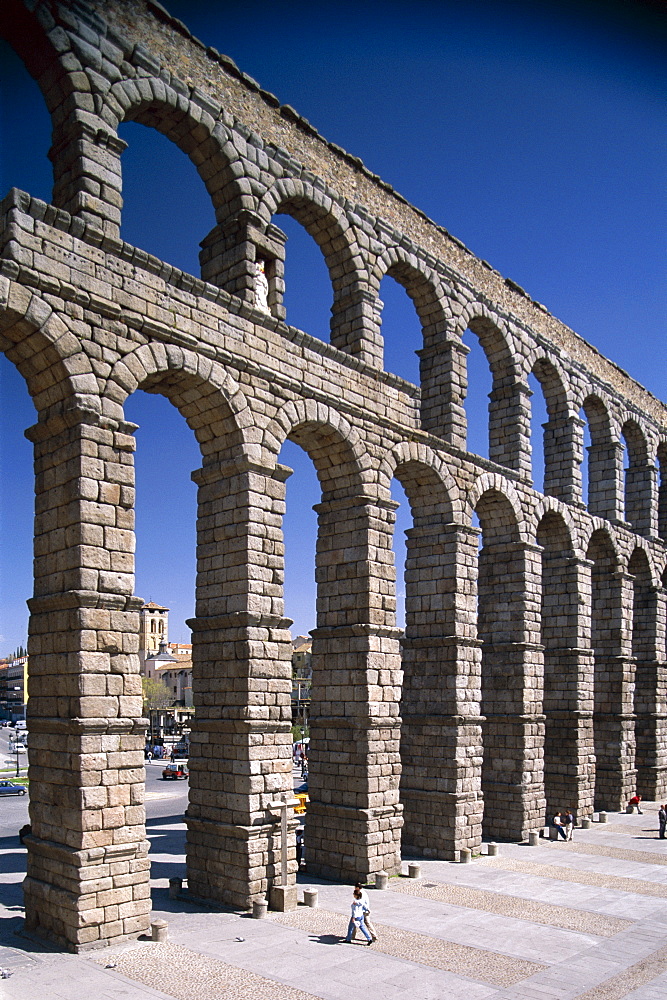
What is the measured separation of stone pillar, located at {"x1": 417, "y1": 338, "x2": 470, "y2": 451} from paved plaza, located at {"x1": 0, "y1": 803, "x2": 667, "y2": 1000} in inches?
425

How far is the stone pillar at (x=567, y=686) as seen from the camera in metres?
26.4

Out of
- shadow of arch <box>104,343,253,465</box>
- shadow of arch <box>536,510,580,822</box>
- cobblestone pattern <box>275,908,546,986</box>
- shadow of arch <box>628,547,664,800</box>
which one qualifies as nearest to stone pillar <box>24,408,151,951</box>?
shadow of arch <box>104,343,253,465</box>

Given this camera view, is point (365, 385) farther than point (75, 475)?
Yes

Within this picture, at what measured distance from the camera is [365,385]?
62.0 feet

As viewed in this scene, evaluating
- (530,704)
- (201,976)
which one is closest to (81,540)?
(201,976)

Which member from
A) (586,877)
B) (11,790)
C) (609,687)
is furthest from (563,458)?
(11,790)

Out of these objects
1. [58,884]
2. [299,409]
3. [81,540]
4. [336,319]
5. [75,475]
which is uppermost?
[336,319]

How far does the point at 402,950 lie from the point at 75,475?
9097 mm

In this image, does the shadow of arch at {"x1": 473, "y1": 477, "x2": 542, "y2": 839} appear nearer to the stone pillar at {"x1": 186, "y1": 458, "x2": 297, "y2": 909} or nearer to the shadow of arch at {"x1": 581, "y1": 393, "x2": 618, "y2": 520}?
the shadow of arch at {"x1": 581, "y1": 393, "x2": 618, "y2": 520}

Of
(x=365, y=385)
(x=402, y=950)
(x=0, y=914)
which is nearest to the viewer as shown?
(x=402, y=950)

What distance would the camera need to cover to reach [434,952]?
13.1 meters

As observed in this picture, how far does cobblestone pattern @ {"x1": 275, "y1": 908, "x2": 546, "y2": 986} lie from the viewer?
40.3 ft

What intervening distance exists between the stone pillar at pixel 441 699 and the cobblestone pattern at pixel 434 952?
6.08m

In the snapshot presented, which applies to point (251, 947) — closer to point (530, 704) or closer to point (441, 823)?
point (441, 823)
